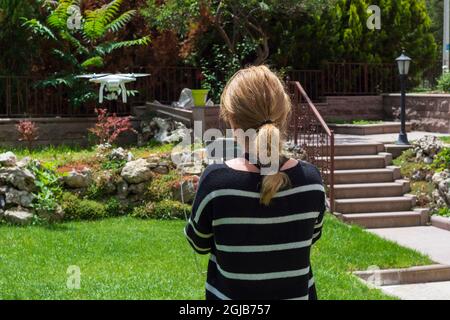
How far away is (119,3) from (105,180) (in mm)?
5873

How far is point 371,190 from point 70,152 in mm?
5330

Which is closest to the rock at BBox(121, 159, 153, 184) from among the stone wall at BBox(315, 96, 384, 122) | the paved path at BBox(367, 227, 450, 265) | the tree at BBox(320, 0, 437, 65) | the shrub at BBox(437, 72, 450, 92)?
the paved path at BBox(367, 227, 450, 265)

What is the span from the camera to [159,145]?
→ 43.4ft

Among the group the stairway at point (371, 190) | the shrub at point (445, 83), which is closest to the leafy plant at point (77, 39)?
the stairway at point (371, 190)

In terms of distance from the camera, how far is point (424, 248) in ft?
30.7

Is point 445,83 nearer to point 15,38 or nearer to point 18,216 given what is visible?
point 15,38

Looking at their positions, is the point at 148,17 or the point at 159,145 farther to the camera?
the point at 148,17

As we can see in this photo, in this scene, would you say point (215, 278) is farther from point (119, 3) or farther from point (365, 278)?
point (119, 3)

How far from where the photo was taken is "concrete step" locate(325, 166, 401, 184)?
1182 centimetres

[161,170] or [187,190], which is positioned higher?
[161,170]

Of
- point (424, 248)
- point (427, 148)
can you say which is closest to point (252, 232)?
point (424, 248)

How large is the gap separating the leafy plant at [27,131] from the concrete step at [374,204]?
5.83 meters

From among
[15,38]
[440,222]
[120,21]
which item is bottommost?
[440,222]

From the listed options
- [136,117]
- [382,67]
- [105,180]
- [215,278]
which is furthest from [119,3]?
[215,278]
